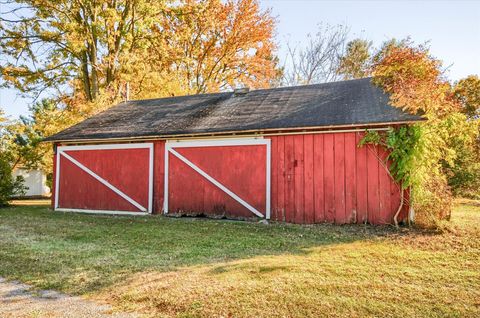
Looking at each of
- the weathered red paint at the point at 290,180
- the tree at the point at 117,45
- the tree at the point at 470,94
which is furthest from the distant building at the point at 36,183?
the tree at the point at 470,94

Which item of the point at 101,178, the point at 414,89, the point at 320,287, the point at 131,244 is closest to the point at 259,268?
the point at 320,287

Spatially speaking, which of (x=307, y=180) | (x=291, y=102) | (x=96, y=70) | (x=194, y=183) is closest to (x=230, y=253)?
(x=307, y=180)

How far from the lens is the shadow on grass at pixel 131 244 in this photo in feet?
15.1

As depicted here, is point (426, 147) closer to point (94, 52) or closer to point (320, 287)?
point (320, 287)

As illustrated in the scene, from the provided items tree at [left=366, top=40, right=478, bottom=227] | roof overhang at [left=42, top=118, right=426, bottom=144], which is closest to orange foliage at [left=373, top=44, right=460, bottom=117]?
tree at [left=366, top=40, right=478, bottom=227]

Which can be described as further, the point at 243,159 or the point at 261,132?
the point at 243,159

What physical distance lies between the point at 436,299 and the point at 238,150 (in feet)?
20.8

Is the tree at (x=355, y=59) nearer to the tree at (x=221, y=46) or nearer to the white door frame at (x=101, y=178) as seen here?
the tree at (x=221, y=46)

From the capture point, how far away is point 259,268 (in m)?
4.64

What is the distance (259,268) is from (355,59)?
22.1 m

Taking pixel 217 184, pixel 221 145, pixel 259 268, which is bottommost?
pixel 259 268

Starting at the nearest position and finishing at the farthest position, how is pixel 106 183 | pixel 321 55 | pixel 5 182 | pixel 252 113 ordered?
pixel 252 113 → pixel 106 183 → pixel 5 182 → pixel 321 55

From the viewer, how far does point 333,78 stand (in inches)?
957

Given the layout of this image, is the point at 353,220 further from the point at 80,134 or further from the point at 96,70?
the point at 96,70
